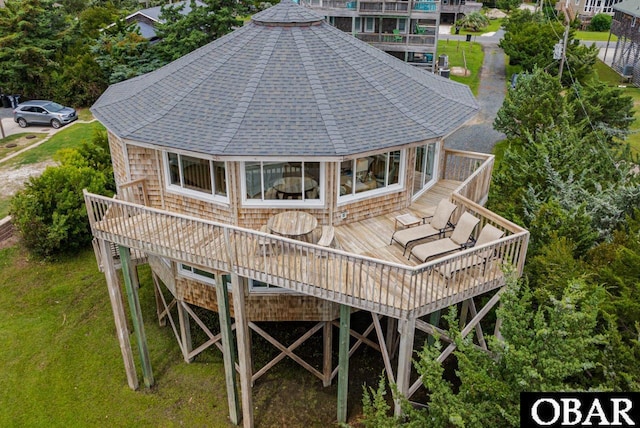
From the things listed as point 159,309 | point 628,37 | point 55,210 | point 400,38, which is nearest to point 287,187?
point 159,309

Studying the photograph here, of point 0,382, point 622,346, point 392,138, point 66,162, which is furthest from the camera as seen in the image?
point 66,162

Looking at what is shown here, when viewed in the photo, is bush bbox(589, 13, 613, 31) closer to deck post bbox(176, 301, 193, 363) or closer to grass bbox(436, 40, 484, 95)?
grass bbox(436, 40, 484, 95)

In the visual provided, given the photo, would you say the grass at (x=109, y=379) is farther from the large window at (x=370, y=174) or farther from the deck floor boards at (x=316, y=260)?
the large window at (x=370, y=174)

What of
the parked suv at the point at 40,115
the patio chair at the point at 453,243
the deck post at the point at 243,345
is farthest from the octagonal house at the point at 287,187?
the parked suv at the point at 40,115

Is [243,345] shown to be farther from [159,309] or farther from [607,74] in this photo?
[607,74]

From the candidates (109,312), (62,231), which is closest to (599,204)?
(109,312)

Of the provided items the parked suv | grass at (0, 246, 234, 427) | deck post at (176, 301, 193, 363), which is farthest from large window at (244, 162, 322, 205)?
the parked suv

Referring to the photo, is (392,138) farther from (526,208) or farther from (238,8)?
(238,8)
